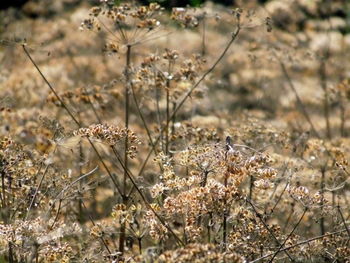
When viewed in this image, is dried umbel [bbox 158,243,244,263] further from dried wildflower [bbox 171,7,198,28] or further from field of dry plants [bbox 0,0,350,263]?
dried wildflower [bbox 171,7,198,28]

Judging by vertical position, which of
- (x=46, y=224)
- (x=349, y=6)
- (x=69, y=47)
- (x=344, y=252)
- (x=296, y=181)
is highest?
(x=46, y=224)

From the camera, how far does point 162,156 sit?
496 cm

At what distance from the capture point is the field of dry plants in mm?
4449

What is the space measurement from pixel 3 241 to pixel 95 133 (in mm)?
951

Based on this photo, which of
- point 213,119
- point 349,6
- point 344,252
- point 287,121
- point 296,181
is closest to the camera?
point 344,252

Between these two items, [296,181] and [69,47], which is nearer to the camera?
[296,181]

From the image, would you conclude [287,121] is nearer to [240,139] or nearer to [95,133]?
[240,139]

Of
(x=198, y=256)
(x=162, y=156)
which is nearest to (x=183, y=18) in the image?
(x=162, y=156)

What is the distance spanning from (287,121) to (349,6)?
8642mm

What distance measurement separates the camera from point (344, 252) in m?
4.73

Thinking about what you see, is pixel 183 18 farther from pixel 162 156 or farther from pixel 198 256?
pixel 198 256

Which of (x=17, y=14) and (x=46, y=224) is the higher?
(x=46, y=224)

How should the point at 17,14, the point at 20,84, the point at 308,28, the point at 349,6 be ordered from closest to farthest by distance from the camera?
the point at 20,84, the point at 17,14, the point at 308,28, the point at 349,6

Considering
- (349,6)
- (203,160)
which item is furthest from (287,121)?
(349,6)
